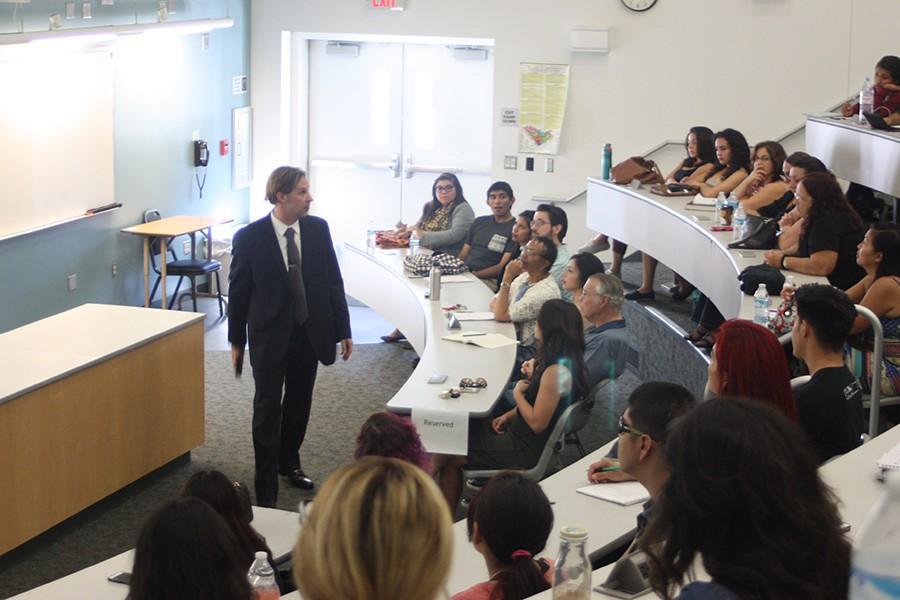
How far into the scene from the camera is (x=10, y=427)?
492 centimetres

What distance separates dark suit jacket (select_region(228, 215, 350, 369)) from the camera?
5.57 meters

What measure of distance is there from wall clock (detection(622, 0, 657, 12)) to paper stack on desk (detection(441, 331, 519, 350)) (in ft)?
16.0

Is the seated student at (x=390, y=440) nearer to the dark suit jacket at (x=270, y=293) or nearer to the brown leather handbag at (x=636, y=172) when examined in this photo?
the dark suit jacket at (x=270, y=293)

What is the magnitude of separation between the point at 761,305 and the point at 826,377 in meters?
1.38

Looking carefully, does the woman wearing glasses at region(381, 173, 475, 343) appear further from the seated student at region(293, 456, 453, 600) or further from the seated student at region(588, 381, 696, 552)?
the seated student at region(293, 456, 453, 600)

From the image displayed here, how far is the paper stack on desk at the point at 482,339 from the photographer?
6.10 m

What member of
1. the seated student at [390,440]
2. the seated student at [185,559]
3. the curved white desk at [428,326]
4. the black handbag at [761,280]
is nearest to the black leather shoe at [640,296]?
the curved white desk at [428,326]

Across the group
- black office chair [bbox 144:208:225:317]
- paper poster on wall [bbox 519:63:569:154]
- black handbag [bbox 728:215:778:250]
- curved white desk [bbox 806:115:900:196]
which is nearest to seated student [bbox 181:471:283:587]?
black handbag [bbox 728:215:778:250]

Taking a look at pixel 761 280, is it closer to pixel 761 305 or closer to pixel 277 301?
pixel 761 305

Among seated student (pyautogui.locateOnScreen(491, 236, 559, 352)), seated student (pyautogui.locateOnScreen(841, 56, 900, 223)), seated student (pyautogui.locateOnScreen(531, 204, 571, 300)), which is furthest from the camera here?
seated student (pyautogui.locateOnScreen(531, 204, 571, 300))

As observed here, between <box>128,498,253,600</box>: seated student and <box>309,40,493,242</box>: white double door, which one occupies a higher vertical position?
<box>309,40,493,242</box>: white double door

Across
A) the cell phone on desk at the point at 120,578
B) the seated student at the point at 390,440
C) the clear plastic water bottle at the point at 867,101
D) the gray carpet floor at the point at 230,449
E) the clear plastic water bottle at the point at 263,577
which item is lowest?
the gray carpet floor at the point at 230,449

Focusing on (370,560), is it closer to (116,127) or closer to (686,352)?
(686,352)

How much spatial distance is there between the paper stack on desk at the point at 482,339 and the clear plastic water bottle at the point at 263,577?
9.60 ft
